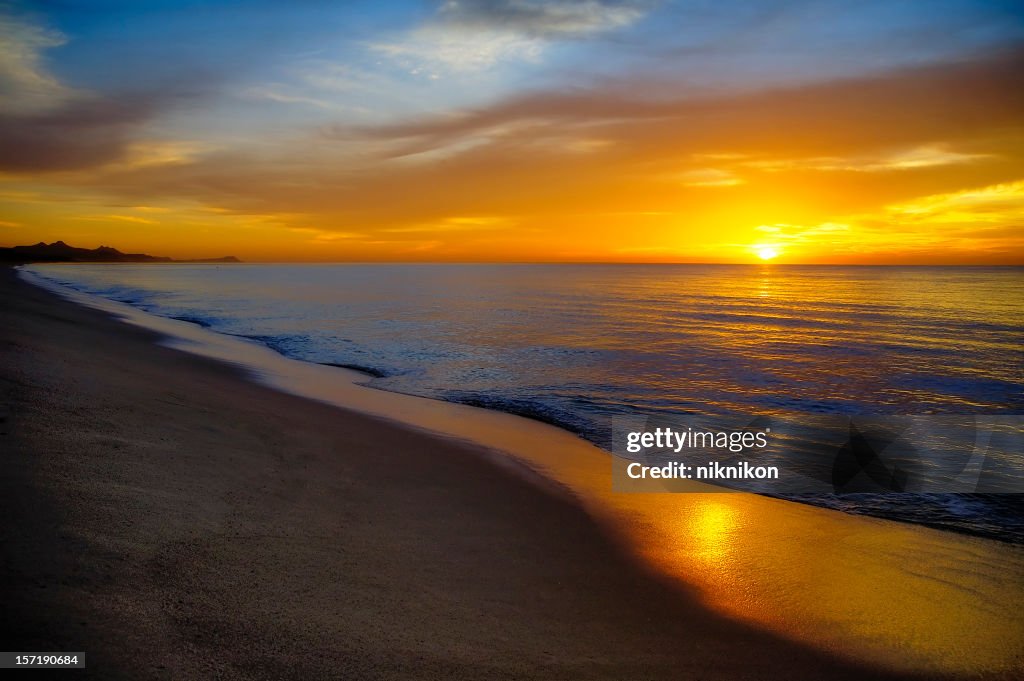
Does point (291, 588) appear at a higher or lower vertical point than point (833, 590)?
higher

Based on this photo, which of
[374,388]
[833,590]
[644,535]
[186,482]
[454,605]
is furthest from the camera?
[374,388]

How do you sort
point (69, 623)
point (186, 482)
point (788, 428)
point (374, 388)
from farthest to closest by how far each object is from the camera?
1. point (374, 388)
2. point (788, 428)
3. point (186, 482)
4. point (69, 623)

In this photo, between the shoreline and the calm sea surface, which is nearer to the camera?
the shoreline

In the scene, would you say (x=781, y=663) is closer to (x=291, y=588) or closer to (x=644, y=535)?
(x=644, y=535)

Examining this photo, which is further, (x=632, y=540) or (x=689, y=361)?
(x=689, y=361)

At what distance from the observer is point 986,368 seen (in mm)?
22688

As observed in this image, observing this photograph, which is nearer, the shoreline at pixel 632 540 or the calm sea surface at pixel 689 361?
the shoreline at pixel 632 540

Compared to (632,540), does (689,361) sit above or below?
above

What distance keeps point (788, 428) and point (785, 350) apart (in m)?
15.1

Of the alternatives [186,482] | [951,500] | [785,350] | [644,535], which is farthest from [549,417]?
[785,350]

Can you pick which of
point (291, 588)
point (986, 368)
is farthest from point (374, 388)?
point (986, 368)

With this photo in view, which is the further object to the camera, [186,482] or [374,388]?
[374,388]

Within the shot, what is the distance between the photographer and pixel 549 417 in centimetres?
1473

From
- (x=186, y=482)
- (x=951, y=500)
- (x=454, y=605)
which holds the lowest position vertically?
(x=951, y=500)
